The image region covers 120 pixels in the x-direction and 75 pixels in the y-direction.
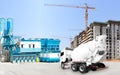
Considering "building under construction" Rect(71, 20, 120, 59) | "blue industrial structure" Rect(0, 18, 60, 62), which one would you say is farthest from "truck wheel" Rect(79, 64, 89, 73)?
"building under construction" Rect(71, 20, 120, 59)

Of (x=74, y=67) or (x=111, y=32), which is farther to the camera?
(x=111, y=32)

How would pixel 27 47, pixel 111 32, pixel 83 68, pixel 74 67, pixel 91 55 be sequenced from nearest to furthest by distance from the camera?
pixel 83 68, pixel 91 55, pixel 74 67, pixel 27 47, pixel 111 32

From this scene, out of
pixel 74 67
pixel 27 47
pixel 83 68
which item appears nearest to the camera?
pixel 83 68

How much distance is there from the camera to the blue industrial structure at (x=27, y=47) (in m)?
76.6

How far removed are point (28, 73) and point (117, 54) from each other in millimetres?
129562

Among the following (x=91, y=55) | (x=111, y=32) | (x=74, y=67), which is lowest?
(x=74, y=67)

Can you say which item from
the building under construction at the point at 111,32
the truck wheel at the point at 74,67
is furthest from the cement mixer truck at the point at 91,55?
the building under construction at the point at 111,32

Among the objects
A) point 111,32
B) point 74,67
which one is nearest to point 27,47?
point 74,67

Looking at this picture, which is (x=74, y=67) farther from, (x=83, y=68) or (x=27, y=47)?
(x=27, y=47)

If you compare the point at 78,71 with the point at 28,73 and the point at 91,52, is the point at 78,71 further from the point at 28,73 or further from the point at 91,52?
the point at 28,73

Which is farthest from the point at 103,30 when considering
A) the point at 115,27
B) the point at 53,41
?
the point at 53,41

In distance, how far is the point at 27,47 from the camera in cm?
7719

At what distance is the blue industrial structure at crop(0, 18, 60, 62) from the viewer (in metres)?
76.6

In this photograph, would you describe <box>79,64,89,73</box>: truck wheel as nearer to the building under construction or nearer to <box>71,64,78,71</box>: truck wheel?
<box>71,64,78,71</box>: truck wheel
